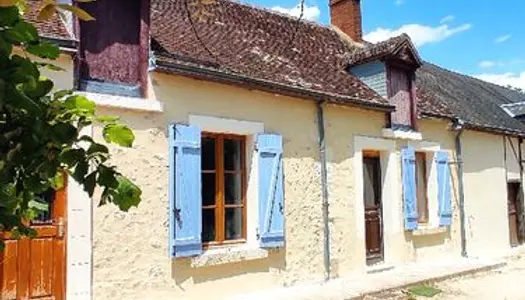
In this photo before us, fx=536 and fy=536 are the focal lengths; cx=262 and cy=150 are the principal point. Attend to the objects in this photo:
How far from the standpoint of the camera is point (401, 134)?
35.2ft

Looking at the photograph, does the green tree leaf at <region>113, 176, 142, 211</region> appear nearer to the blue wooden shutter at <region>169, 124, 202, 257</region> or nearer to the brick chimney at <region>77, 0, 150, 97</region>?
the brick chimney at <region>77, 0, 150, 97</region>

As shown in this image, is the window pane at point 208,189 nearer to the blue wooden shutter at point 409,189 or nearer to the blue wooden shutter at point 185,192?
the blue wooden shutter at point 185,192

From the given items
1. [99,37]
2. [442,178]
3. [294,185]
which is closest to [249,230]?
[294,185]

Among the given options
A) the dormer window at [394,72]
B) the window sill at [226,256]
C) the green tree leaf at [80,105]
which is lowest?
the window sill at [226,256]

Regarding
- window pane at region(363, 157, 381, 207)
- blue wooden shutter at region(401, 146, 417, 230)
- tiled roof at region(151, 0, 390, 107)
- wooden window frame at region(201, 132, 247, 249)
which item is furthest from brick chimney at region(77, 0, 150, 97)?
blue wooden shutter at region(401, 146, 417, 230)

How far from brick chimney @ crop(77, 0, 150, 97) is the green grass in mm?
5214

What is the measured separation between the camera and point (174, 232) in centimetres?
690

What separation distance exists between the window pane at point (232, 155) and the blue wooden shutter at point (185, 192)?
87 centimetres

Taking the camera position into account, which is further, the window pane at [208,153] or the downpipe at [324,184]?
the downpipe at [324,184]

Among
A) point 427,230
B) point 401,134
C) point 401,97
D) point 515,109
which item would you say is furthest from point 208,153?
point 515,109

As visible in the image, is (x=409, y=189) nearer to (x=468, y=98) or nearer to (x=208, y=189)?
(x=208, y=189)

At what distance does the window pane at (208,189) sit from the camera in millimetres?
7664

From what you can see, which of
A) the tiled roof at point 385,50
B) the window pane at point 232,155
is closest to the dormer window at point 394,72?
the tiled roof at point 385,50

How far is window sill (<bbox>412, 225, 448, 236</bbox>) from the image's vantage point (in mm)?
10980
